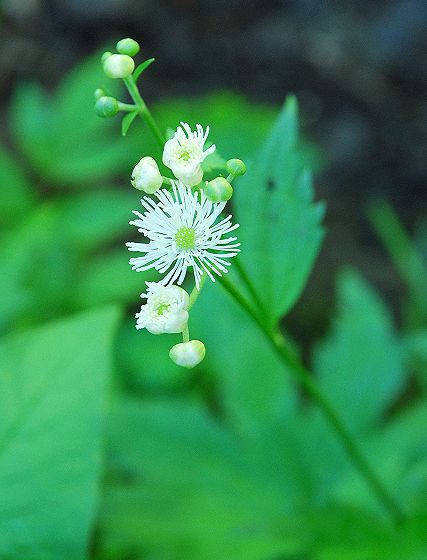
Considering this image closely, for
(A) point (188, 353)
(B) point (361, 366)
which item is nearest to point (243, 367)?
(B) point (361, 366)

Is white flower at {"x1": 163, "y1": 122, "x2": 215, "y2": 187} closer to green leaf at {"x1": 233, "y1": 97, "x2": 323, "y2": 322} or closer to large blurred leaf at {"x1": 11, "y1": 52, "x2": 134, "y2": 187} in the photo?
green leaf at {"x1": 233, "y1": 97, "x2": 323, "y2": 322}

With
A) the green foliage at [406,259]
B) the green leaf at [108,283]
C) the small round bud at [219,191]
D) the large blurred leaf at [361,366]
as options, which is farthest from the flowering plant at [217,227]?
the green foliage at [406,259]

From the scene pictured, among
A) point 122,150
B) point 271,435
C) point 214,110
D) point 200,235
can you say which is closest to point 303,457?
point 271,435

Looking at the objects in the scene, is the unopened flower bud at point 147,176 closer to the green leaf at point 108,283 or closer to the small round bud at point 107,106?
the small round bud at point 107,106

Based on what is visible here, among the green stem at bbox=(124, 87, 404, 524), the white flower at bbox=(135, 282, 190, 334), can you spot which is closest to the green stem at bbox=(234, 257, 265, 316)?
the green stem at bbox=(124, 87, 404, 524)

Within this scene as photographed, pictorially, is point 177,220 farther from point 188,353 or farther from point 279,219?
point 279,219

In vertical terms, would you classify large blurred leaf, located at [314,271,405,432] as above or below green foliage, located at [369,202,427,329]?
below
